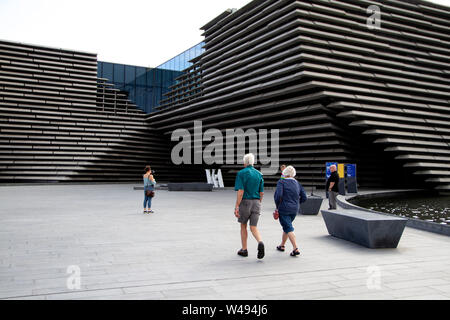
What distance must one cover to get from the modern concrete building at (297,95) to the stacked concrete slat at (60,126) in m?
0.08

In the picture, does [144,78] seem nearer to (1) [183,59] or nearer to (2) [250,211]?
(1) [183,59]

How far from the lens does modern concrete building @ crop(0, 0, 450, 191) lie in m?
21.4

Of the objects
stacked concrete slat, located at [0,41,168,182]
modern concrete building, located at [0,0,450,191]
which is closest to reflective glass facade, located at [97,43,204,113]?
stacked concrete slat, located at [0,41,168,182]

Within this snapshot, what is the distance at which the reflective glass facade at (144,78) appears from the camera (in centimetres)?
3788

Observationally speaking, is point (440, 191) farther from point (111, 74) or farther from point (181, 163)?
point (111, 74)

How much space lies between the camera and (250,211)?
5566 millimetres

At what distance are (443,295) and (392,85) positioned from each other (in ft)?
69.0

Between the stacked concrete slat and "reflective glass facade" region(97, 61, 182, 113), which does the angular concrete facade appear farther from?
"reflective glass facade" region(97, 61, 182, 113)

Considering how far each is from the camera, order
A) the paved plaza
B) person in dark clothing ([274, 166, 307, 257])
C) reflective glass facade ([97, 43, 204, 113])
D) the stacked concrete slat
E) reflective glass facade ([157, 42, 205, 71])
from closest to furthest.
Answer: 1. the paved plaza
2. person in dark clothing ([274, 166, 307, 257])
3. the stacked concrete slat
4. reflective glass facade ([157, 42, 205, 71])
5. reflective glass facade ([97, 43, 204, 113])

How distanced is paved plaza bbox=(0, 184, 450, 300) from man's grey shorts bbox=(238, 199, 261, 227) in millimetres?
537

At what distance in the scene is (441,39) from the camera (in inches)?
1015

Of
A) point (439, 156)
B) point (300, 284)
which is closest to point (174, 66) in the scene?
point (439, 156)

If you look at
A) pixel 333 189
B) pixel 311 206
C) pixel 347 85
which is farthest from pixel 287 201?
pixel 347 85

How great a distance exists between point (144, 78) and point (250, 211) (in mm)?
35622
